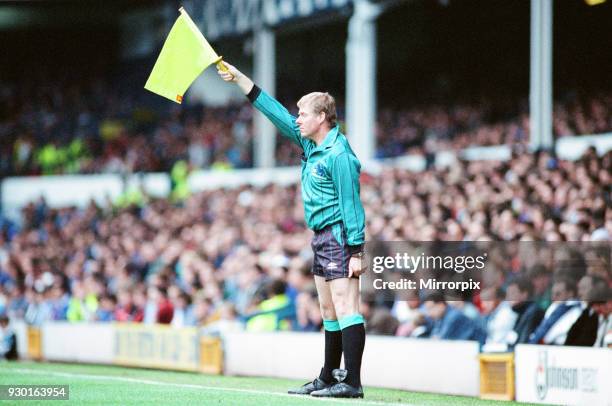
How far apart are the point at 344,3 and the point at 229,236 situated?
5.98m

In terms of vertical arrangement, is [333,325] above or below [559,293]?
below

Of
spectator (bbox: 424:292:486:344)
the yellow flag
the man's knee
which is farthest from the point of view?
spectator (bbox: 424:292:486:344)

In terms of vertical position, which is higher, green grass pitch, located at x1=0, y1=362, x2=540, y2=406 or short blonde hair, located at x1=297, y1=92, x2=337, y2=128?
short blonde hair, located at x1=297, y1=92, x2=337, y2=128

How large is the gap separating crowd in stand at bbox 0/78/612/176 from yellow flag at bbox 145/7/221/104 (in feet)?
40.5

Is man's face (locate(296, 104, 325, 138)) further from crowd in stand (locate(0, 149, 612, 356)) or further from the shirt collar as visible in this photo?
crowd in stand (locate(0, 149, 612, 356))

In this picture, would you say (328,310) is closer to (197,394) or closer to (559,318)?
(197,394)

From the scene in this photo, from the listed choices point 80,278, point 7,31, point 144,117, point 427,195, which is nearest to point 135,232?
point 80,278

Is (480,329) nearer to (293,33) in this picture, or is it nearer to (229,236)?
(229,236)

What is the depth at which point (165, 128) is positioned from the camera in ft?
102

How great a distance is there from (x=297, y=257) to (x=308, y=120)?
6892mm

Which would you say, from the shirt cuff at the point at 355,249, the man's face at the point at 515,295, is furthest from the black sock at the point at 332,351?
the man's face at the point at 515,295

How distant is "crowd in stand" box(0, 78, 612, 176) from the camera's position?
2317cm

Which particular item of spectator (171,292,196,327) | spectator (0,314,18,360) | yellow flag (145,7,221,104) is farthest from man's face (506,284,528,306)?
spectator (0,314,18,360)

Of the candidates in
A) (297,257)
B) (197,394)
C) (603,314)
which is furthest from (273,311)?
(197,394)
